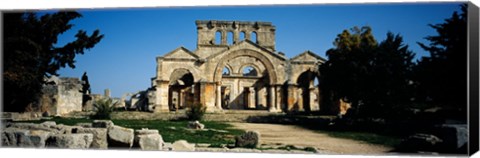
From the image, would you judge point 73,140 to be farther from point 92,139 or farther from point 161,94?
point 161,94

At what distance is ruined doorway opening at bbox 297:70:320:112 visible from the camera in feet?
64.7

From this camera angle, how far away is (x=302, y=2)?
12.5m

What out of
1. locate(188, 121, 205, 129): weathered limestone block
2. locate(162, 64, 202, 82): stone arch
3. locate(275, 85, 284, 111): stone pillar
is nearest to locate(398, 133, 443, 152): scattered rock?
locate(188, 121, 205, 129): weathered limestone block

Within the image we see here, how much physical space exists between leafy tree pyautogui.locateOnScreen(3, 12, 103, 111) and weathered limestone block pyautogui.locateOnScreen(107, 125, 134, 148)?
306cm

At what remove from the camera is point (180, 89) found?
22.9m

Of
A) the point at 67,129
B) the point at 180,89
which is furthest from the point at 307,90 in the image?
the point at 67,129

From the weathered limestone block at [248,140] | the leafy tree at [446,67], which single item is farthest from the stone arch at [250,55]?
the leafy tree at [446,67]

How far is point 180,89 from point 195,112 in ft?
18.1

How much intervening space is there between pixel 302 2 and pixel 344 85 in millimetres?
3917

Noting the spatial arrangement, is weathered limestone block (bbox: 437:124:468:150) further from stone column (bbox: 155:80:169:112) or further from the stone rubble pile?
stone column (bbox: 155:80:169:112)

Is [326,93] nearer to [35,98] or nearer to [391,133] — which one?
[391,133]

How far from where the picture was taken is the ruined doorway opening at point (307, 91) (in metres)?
19.7

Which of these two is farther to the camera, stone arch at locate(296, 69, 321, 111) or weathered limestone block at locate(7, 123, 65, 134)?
stone arch at locate(296, 69, 321, 111)

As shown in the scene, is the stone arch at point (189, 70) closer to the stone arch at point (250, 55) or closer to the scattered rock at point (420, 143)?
the stone arch at point (250, 55)
